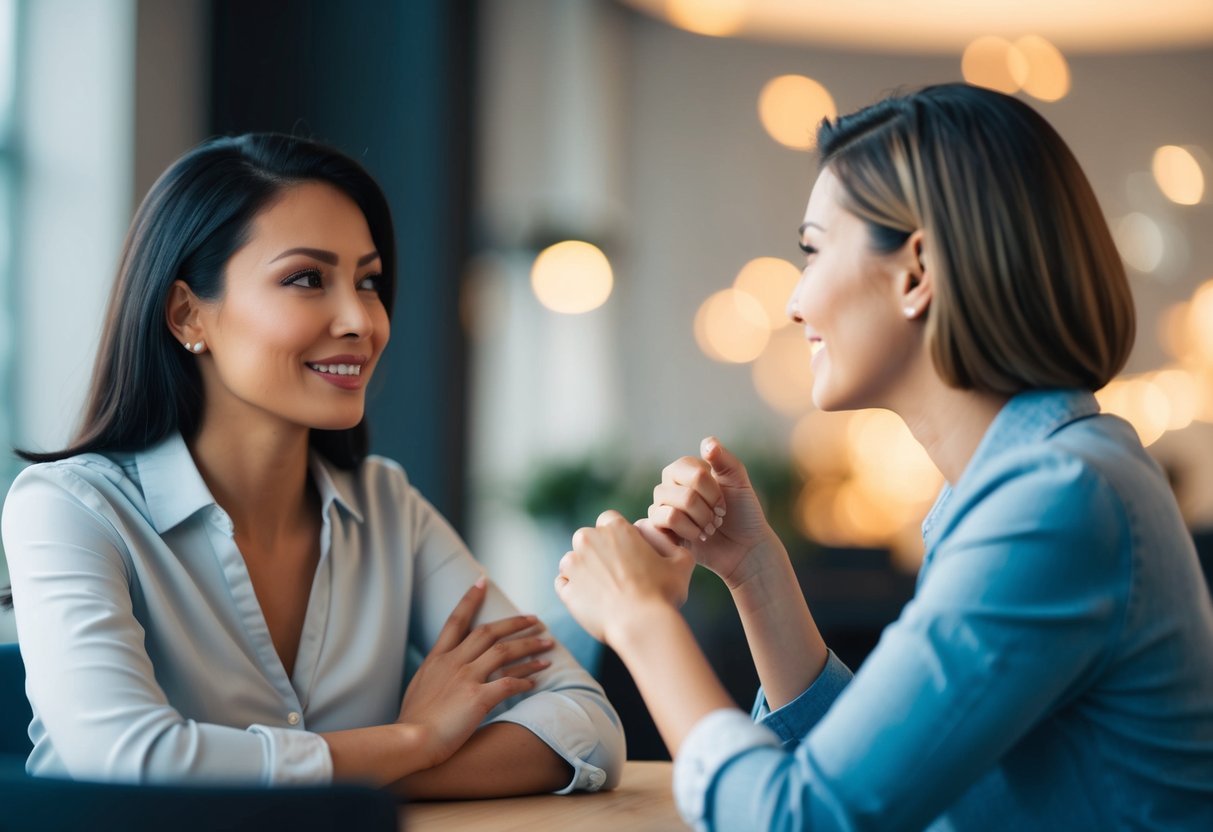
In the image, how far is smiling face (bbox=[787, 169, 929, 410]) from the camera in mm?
1282

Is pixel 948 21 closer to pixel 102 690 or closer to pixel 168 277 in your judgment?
pixel 168 277

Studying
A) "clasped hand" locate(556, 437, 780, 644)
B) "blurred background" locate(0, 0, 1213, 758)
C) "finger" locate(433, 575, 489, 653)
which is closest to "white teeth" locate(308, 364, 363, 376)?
"finger" locate(433, 575, 489, 653)

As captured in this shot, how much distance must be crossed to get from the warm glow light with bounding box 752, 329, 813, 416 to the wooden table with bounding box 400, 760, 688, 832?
594 centimetres

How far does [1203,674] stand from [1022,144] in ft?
1.76

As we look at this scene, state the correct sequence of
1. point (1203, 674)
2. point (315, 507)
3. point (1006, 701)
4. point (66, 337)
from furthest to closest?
point (66, 337)
point (315, 507)
point (1203, 674)
point (1006, 701)

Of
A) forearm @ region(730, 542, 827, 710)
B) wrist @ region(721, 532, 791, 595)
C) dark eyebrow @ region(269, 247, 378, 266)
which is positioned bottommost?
forearm @ region(730, 542, 827, 710)

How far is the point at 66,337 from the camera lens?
150 inches

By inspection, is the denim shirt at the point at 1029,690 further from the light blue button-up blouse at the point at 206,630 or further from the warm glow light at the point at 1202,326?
the warm glow light at the point at 1202,326

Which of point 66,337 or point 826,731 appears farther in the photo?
point 66,337

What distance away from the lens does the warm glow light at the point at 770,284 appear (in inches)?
288

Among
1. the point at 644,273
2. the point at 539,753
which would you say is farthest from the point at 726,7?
the point at 539,753

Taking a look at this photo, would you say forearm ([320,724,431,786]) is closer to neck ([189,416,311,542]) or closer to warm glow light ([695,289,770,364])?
neck ([189,416,311,542])

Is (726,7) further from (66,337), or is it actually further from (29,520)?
(29,520)

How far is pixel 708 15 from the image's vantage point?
23.6 ft
